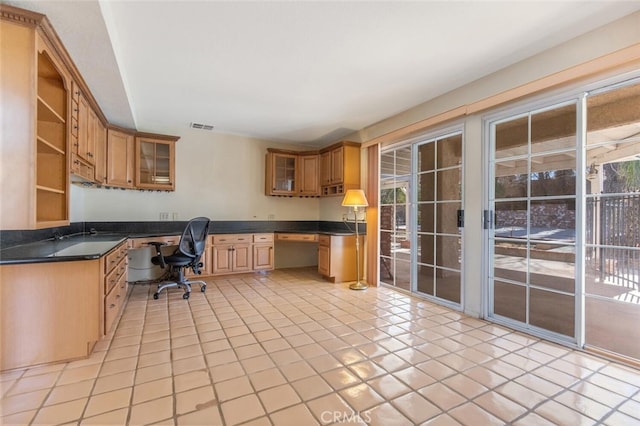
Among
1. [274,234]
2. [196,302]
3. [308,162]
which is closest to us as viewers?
[196,302]

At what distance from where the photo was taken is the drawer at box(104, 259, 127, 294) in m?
Answer: 2.47

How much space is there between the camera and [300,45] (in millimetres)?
2439

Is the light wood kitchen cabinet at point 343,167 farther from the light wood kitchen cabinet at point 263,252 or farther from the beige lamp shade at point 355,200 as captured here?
the light wood kitchen cabinet at point 263,252

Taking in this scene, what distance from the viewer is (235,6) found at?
1.99m

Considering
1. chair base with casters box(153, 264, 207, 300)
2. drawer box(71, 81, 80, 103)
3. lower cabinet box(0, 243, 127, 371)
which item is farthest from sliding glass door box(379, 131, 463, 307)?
drawer box(71, 81, 80, 103)

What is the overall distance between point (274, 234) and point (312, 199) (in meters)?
1.31

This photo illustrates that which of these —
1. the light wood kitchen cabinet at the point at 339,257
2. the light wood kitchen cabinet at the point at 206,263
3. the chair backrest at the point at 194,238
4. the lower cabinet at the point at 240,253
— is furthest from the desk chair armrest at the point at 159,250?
the light wood kitchen cabinet at the point at 339,257

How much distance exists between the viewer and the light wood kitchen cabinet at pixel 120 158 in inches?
162

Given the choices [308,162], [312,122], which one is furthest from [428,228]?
[308,162]

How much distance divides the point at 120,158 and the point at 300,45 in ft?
11.0

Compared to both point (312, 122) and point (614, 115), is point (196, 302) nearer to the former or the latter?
point (312, 122)

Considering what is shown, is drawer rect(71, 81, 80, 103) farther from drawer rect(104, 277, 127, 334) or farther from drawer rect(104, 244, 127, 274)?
drawer rect(104, 277, 127, 334)

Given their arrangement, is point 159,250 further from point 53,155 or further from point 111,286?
point 53,155

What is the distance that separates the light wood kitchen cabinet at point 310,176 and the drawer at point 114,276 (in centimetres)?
312
